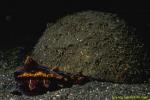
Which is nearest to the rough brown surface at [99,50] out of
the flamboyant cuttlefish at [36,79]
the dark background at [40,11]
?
the flamboyant cuttlefish at [36,79]

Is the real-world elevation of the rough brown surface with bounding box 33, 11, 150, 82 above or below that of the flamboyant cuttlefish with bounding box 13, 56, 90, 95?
above

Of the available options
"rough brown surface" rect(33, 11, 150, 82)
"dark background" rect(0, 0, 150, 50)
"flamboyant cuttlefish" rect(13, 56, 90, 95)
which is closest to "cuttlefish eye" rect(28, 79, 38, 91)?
"flamboyant cuttlefish" rect(13, 56, 90, 95)

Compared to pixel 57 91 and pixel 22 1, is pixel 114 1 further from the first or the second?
pixel 57 91

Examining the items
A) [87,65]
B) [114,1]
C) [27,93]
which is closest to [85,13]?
[87,65]

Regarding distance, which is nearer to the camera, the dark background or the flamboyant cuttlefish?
the flamboyant cuttlefish

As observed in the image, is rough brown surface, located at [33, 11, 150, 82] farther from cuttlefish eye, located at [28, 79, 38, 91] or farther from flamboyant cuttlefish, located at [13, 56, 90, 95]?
cuttlefish eye, located at [28, 79, 38, 91]

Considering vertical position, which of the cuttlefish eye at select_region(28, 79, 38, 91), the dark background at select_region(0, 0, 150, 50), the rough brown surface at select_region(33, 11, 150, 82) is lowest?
the cuttlefish eye at select_region(28, 79, 38, 91)

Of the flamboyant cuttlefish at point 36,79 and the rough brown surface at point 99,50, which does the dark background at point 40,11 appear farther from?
the flamboyant cuttlefish at point 36,79
